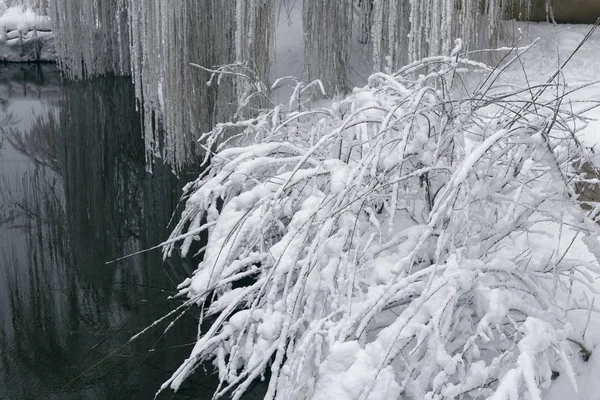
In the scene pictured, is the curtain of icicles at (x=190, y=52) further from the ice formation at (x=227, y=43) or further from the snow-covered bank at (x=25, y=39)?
the snow-covered bank at (x=25, y=39)

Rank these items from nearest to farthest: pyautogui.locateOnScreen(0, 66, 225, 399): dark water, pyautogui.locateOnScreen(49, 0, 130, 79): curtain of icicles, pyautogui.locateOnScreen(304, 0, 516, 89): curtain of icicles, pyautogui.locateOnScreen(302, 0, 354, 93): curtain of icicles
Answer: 1. pyautogui.locateOnScreen(0, 66, 225, 399): dark water
2. pyautogui.locateOnScreen(304, 0, 516, 89): curtain of icicles
3. pyautogui.locateOnScreen(302, 0, 354, 93): curtain of icicles
4. pyautogui.locateOnScreen(49, 0, 130, 79): curtain of icicles

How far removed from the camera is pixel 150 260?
358 centimetres

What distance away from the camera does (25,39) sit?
10156mm

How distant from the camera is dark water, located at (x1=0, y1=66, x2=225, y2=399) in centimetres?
260

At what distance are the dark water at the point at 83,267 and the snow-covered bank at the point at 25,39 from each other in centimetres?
398

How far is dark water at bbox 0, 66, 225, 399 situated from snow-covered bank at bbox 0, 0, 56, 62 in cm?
398

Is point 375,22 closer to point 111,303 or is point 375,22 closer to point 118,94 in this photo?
point 111,303

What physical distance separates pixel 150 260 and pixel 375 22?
2055 mm

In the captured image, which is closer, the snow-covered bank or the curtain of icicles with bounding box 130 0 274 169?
the curtain of icicles with bounding box 130 0 274 169

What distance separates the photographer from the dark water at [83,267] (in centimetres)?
260

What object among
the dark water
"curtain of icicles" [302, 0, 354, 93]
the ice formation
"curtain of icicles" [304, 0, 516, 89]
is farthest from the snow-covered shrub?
"curtain of icicles" [302, 0, 354, 93]

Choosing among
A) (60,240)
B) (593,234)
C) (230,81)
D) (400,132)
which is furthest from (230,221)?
(230,81)

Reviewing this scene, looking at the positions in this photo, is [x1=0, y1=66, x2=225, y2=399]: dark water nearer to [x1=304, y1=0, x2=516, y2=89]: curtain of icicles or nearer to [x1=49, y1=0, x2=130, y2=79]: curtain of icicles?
[x1=49, y1=0, x2=130, y2=79]: curtain of icicles

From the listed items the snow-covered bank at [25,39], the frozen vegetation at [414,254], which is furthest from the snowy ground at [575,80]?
the snow-covered bank at [25,39]
